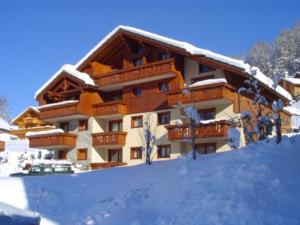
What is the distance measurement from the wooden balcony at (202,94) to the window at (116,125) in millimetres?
6774

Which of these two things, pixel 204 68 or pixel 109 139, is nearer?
pixel 204 68

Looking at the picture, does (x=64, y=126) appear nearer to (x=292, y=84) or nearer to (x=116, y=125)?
(x=116, y=125)

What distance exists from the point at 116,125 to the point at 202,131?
10022 millimetres

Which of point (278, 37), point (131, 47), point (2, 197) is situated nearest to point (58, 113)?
point (131, 47)

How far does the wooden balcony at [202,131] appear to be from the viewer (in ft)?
79.0

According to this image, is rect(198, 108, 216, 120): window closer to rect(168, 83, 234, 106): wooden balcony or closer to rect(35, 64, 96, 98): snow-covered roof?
rect(168, 83, 234, 106): wooden balcony

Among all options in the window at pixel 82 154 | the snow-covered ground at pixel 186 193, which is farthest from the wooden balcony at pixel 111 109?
the snow-covered ground at pixel 186 193

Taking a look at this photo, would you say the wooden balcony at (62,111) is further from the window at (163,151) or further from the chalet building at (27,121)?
the chalet building at (27,121)

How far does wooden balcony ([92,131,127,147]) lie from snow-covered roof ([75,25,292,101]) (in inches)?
271

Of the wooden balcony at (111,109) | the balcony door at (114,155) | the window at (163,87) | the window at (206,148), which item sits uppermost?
the window at (163,87)

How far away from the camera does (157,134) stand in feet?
94.1

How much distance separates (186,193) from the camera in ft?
35.9

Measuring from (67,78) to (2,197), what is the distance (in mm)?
22550

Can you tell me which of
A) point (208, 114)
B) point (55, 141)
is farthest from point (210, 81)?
point (55, 141)
